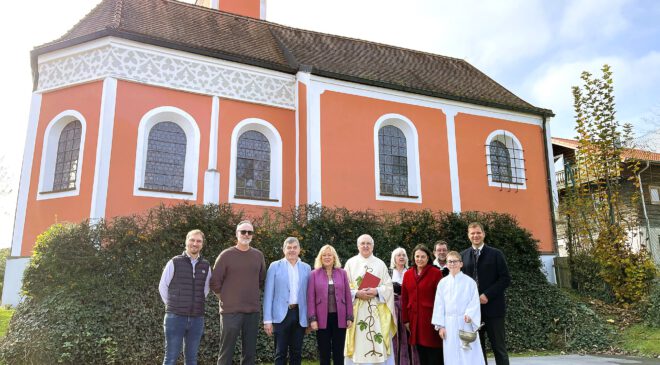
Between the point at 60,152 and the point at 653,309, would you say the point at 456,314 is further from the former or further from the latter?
the point at 60,152

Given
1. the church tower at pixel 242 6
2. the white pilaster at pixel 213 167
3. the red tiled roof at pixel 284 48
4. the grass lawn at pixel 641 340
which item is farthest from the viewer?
the church tower at pixel 242 6

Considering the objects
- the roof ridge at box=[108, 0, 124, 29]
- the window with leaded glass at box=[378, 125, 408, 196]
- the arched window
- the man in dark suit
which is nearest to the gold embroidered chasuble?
the man in dark suit

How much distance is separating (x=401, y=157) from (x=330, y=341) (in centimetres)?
1002

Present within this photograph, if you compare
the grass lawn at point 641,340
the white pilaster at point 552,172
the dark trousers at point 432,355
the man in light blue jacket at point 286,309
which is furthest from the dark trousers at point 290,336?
the white pilaster at point 552,172

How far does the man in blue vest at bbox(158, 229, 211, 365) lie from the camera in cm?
531

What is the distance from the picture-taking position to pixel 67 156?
12.3 metres

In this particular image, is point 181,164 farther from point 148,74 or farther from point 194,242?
point 194,242

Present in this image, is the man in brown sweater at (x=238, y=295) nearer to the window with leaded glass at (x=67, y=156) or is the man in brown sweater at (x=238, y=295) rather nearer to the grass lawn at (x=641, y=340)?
the grass lawn at (x=641, y=340)

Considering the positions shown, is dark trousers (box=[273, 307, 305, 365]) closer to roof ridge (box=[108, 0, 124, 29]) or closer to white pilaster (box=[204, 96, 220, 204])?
white pilaster (box=[204, 96, 220, 204])

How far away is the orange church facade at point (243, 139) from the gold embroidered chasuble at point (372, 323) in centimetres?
715

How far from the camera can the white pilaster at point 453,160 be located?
15.1m

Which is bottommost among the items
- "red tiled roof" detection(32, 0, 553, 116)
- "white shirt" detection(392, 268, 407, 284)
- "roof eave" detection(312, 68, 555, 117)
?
"white shirt" detection(392, 268, 407, 284)

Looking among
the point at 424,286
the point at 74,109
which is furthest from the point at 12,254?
the point at 424,286

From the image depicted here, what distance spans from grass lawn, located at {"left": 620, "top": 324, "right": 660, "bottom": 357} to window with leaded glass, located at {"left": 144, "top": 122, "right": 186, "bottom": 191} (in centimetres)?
1088
